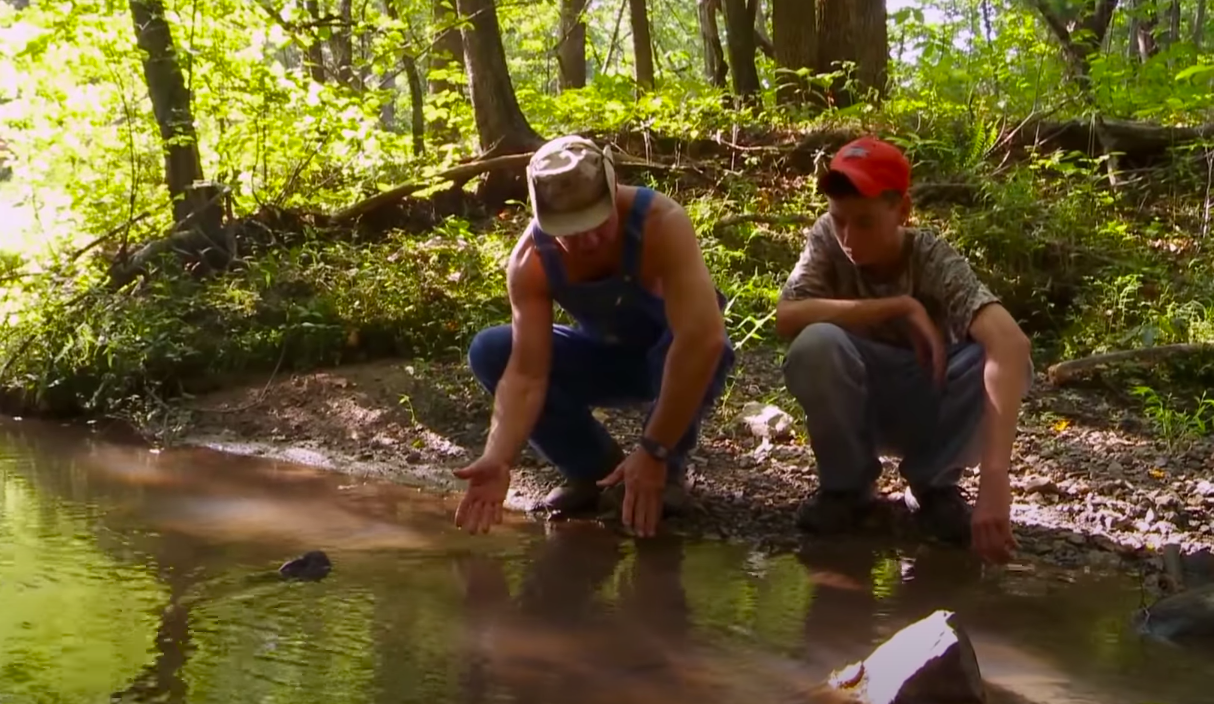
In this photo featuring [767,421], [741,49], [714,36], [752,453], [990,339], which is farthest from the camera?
[714,36]

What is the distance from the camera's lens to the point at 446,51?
29.1 feet

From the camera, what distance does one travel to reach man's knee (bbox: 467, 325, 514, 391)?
3.20m

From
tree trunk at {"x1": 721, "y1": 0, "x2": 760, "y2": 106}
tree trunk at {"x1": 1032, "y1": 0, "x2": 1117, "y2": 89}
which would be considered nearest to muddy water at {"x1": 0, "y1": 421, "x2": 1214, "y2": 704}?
tree trunk at {"x1": 721, "y1": 0, "x2": 760, "y2": 106}

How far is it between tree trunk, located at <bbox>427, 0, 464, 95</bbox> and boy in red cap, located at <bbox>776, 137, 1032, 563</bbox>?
512 centimetres

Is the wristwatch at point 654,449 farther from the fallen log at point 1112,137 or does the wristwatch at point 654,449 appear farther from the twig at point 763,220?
the fallen log at point 1112,137

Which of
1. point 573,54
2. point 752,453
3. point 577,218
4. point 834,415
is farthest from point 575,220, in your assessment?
point 573,54

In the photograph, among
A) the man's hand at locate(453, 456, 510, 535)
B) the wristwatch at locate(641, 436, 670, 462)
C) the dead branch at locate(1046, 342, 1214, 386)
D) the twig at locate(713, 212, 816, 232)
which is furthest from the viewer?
the twig at locate(713, 212, 816, 232)

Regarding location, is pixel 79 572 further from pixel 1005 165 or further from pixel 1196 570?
pixel 1005 165

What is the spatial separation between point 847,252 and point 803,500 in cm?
86

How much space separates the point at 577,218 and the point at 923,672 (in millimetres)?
1313

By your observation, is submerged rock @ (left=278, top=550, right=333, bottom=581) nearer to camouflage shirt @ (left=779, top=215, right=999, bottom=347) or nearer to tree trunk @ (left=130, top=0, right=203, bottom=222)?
camouflage shirt @ (left=779, top=215, right=999, bottom=347)

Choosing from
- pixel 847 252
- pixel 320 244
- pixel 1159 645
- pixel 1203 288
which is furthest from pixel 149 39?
pixel 1159 645

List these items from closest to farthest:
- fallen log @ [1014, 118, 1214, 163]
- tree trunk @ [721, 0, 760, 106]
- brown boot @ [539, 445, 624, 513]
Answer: brown boot @ [539, 445, 624, 513] < fallen log @ [1014, 118, 1214, 163] < tree trunk @ [721, 0, 760, 106]

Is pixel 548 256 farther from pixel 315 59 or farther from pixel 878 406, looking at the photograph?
pixel 315 59
